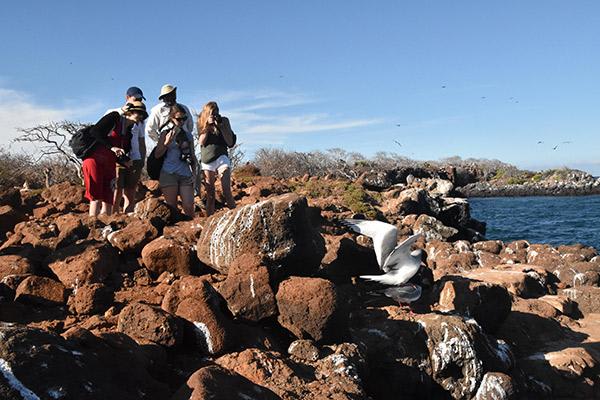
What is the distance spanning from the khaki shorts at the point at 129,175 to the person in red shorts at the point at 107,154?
29cm

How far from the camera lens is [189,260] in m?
5.79

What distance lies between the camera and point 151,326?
422 cm

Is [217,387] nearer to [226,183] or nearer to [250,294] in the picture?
[250,294]

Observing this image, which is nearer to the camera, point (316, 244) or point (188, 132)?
point (316, 244)

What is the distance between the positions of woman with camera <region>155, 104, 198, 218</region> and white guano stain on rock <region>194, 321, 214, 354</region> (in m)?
3.40

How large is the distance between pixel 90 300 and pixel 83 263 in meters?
0.65

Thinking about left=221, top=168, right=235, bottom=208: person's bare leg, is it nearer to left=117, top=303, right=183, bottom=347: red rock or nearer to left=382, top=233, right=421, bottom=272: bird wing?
left=382, top=233, right=421, bottom=272: bird wing

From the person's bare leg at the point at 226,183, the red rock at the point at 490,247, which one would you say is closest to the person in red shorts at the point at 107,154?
the person's bare leg at the point at 226,183

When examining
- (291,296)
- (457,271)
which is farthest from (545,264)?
(291,296)

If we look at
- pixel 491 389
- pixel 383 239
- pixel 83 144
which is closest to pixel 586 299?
pixel 491 389

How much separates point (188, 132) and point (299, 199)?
104 inches

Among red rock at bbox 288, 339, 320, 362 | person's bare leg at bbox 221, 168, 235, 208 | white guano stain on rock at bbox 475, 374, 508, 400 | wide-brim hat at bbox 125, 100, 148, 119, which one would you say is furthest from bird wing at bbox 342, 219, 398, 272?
wide-brim hat at bbox 125, 100, 148, 119

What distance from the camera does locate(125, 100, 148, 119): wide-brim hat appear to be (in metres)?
7.37

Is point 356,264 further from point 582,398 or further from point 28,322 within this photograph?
point 28,322
